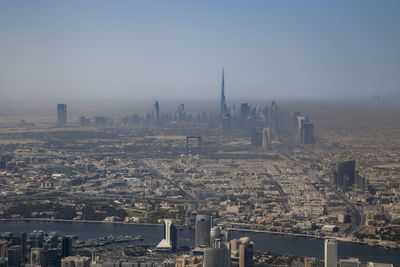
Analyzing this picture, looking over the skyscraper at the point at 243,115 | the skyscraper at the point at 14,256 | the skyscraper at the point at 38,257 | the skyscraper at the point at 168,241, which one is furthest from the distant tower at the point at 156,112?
the skyscraper at the point at 14,256

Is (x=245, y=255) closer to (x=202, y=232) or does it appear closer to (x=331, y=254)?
(x=331, y=254)

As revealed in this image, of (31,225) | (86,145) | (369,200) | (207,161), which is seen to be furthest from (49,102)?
(369,200)

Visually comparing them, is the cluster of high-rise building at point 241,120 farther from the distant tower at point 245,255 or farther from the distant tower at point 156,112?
the distant tower at point 245,255

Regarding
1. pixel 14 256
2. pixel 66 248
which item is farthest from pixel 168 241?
pixel 14 256

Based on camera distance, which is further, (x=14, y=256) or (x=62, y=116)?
(x=62, y=116)

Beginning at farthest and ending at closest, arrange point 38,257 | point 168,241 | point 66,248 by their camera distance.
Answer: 1. point 168,241
2. point 66,248
3. point 38,257

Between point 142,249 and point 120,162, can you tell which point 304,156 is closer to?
point 120,162

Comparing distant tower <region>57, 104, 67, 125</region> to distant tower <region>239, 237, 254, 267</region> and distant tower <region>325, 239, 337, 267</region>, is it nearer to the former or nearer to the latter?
distant tower <region>239, 237, 254, 267</region>
